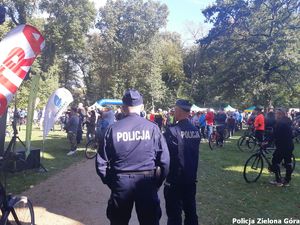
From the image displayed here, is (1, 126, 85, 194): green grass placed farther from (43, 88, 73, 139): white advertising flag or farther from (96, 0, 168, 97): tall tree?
(96, 0, 168, 97): tall tree

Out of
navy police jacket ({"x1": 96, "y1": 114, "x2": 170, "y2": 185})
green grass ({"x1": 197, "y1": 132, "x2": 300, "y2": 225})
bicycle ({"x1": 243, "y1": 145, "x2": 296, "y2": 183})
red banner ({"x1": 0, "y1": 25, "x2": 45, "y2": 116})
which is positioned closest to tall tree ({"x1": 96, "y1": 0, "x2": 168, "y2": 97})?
green grass ({"x1": 197, "y1": 132, "x2": 300, "y2": 225})

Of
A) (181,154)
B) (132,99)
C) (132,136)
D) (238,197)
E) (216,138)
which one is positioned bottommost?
(238,197)

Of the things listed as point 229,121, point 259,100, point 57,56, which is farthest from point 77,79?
point 229,121

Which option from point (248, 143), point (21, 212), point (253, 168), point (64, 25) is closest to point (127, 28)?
point (64, 25)

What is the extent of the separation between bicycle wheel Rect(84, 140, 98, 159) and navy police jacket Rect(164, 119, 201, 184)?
932 cm

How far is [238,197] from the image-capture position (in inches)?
307

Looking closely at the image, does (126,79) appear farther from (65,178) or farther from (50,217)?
(50,217)

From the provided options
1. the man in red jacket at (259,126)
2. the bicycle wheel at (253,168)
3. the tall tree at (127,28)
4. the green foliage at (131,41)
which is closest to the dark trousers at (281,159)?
the bicycle wheel at (253,168)

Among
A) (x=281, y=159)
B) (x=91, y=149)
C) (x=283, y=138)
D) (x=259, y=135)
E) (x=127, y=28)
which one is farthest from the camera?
(x=127, y=28)

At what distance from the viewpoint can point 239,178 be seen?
9820 mm

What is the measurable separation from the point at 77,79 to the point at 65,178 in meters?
49.6

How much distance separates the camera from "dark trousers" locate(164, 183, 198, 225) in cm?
451

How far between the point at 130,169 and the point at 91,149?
35.4ft

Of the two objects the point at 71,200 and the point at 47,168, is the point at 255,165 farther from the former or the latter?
the point at 47,168
